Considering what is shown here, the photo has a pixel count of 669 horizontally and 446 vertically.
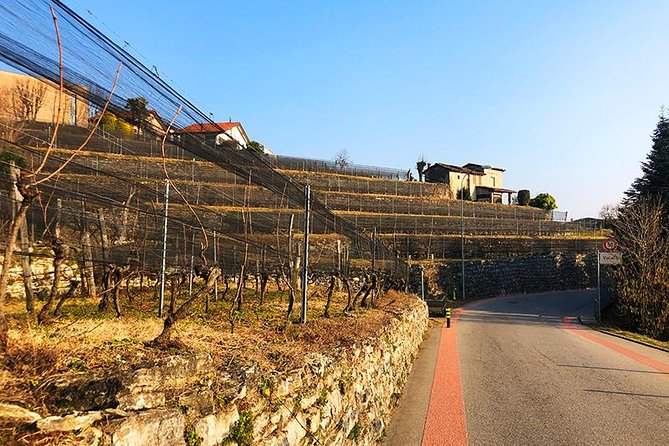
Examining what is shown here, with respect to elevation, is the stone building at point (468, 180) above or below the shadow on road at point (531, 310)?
above

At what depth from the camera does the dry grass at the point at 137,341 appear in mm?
3234

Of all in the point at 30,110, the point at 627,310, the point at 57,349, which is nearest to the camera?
the point at 57,349

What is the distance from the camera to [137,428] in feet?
9.20

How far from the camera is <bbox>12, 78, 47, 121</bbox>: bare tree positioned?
159 inches

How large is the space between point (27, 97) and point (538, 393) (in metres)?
9.96

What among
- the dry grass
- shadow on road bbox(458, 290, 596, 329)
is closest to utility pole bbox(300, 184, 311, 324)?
the dry grass

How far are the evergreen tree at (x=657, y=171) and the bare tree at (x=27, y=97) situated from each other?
30.5 metres

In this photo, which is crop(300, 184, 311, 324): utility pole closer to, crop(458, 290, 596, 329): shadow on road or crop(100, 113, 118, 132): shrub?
crop(100, 113, 118, 132): shrub

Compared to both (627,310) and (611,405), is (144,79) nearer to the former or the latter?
(611,405)

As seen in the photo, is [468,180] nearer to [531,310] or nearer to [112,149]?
[531,310]

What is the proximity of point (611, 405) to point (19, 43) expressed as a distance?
1041 cm

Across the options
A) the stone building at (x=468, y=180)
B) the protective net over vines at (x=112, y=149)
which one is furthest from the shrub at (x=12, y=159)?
the stone building at (x=468, y=180)

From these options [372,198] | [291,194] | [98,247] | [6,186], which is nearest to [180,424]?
[6,186]

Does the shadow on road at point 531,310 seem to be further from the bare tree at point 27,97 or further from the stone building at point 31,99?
the bare tree at point 27,97
